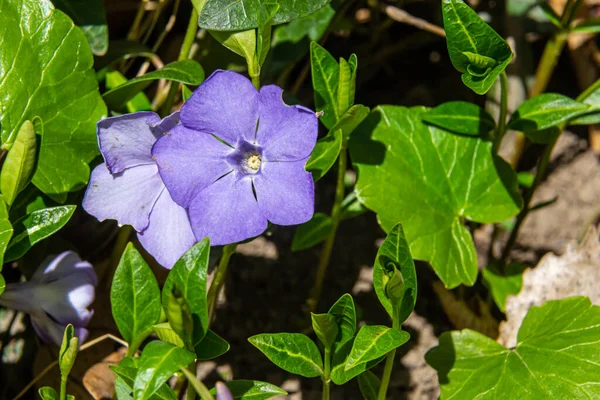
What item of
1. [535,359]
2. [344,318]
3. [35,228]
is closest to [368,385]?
[344,318]

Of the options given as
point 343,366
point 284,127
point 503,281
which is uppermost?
point 284,127

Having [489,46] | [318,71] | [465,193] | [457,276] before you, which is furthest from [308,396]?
[489,46]

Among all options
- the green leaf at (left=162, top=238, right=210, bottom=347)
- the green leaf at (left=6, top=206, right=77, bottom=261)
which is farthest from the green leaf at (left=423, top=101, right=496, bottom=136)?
the green leaf at (left=6, top=206, right=77, bottom=261)

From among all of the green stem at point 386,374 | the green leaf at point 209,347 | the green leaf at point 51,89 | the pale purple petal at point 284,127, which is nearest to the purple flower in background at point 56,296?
the green leaf at point 51,89

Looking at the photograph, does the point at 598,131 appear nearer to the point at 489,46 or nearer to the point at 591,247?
the point at 591,247

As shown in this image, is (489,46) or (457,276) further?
(457,276)

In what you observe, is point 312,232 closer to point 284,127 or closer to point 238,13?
point 284,127
